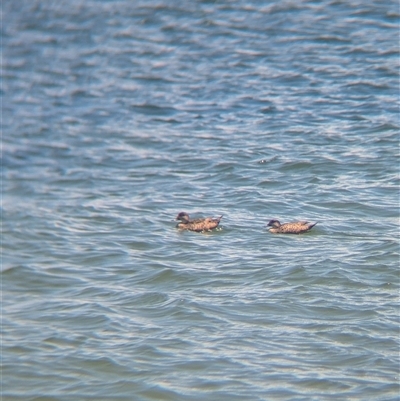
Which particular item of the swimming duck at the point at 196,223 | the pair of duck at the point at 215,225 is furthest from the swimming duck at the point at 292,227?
the swimming duck at the point at 196,223

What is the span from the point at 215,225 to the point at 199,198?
1.28 m

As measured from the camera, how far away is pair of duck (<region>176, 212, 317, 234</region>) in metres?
9.70

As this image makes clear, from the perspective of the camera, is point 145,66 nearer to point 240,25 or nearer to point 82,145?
point 240,25

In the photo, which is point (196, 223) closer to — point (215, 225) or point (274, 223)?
point (215, 225)

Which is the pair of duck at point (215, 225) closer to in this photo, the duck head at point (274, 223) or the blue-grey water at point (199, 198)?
the duck head at point (274, 223)

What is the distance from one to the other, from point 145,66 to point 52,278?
824 cm

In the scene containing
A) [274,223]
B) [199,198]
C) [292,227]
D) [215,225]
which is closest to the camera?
[292,227]

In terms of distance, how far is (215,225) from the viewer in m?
10.2

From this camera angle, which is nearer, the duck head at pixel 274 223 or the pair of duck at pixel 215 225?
the pair of duck at pixel 215 225

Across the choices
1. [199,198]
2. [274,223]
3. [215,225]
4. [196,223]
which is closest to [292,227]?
[274,223]

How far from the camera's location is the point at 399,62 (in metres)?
14.9

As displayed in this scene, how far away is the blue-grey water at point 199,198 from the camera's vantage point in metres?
7.28

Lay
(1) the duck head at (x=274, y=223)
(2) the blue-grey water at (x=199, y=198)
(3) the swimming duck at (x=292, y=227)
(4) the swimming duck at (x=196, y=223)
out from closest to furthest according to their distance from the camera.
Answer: (2) the blue-grey water at (x=199, y=198)
(3) the swimming duck at (x=292, y=227)
(1) the duck head at (x=274, y=223)
(4) the swimming duck at (x=196, y=223)

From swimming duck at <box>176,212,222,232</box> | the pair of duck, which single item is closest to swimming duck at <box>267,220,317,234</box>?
the pair of duck
